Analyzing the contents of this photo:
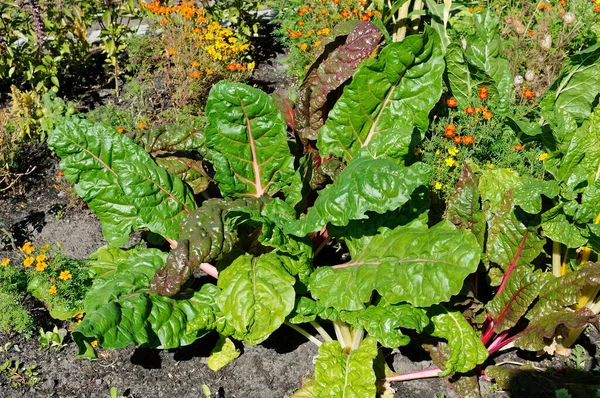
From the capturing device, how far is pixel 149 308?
9.94ft

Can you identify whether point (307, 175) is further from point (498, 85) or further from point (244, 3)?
point (244, 3)

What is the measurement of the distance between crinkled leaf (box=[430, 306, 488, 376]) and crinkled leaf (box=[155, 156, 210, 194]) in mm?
1580

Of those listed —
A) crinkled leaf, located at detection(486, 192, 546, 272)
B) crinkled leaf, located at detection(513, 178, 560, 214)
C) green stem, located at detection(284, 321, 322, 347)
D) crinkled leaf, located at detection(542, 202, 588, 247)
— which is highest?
crinkled leaf, located at detection(513, 178, 560, 214)

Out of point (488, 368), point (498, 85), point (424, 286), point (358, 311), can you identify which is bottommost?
point (488, 368)

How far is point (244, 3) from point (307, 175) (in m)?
2.78

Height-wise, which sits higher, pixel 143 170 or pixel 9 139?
pixel 143 170

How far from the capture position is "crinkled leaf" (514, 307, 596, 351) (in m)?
2.96

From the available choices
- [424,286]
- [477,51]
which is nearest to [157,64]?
[477,51]

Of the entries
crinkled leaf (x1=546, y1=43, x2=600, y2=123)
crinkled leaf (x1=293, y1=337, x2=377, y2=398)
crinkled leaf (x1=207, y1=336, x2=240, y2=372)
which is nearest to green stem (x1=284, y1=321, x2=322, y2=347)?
crinkled leaf (x1=293, y1=337, x2=377, y2=398)

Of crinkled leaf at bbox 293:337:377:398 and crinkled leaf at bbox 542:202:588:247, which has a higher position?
crinkled leaf at bbox 542:202:588:247

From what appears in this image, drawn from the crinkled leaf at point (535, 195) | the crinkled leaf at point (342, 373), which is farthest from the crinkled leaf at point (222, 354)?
the crinkled leaf at point (535, 195)

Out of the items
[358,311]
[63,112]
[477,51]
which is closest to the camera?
[358,311]

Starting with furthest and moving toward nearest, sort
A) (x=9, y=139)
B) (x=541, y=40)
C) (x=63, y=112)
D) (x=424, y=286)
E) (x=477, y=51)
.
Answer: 1. (x=541, y=40)
2. (x=63, y=112)
3. (x=9, y=139)
4. (x=477, y=51)
5. (x=424, y=286)

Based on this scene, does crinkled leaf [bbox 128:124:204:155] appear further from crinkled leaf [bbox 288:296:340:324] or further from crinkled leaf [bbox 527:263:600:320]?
crinkled leaf [bbox 527:263:600:320]
